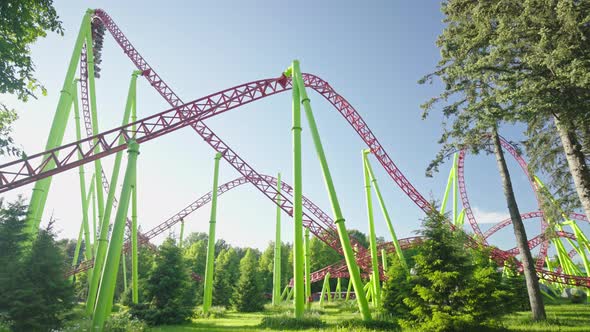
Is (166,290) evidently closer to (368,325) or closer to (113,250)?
(113,250)

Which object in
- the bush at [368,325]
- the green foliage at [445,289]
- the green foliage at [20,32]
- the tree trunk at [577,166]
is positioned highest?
the green foliage at [20,32]

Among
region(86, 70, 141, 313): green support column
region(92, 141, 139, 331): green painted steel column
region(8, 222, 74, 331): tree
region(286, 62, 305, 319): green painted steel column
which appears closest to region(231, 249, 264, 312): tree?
region(86, 70, 141, 313): green support column

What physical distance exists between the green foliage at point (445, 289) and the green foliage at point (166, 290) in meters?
9.28

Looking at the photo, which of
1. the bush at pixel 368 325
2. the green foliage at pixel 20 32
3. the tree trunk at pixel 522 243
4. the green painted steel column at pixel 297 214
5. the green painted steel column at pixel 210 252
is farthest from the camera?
the green painted steel column at pixel 210 252

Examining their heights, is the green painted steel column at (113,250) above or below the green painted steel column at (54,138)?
below

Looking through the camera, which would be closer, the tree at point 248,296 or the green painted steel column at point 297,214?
the green painted steel column at point 297,214

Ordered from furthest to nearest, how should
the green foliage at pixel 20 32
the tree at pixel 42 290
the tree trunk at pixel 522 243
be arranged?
the tree trunk at pixel 522 243 < the tree at pixel 42 290 < the green foliage at pixel 20 32

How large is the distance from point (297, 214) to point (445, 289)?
4.95 metres

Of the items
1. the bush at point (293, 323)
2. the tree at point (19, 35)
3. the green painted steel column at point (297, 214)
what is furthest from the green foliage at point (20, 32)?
the bush at point (293, 323)

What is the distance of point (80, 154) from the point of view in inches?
431

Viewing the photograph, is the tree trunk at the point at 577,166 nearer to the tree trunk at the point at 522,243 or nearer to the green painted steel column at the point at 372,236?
the tree trunk at the point at 522,243

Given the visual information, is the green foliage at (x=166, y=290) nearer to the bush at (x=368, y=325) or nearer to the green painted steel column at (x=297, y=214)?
the green painted steel column at (x=297, y=214)

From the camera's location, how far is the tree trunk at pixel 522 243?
37.6 ft

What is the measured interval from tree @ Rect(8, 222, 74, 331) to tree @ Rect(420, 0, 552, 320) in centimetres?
1281
